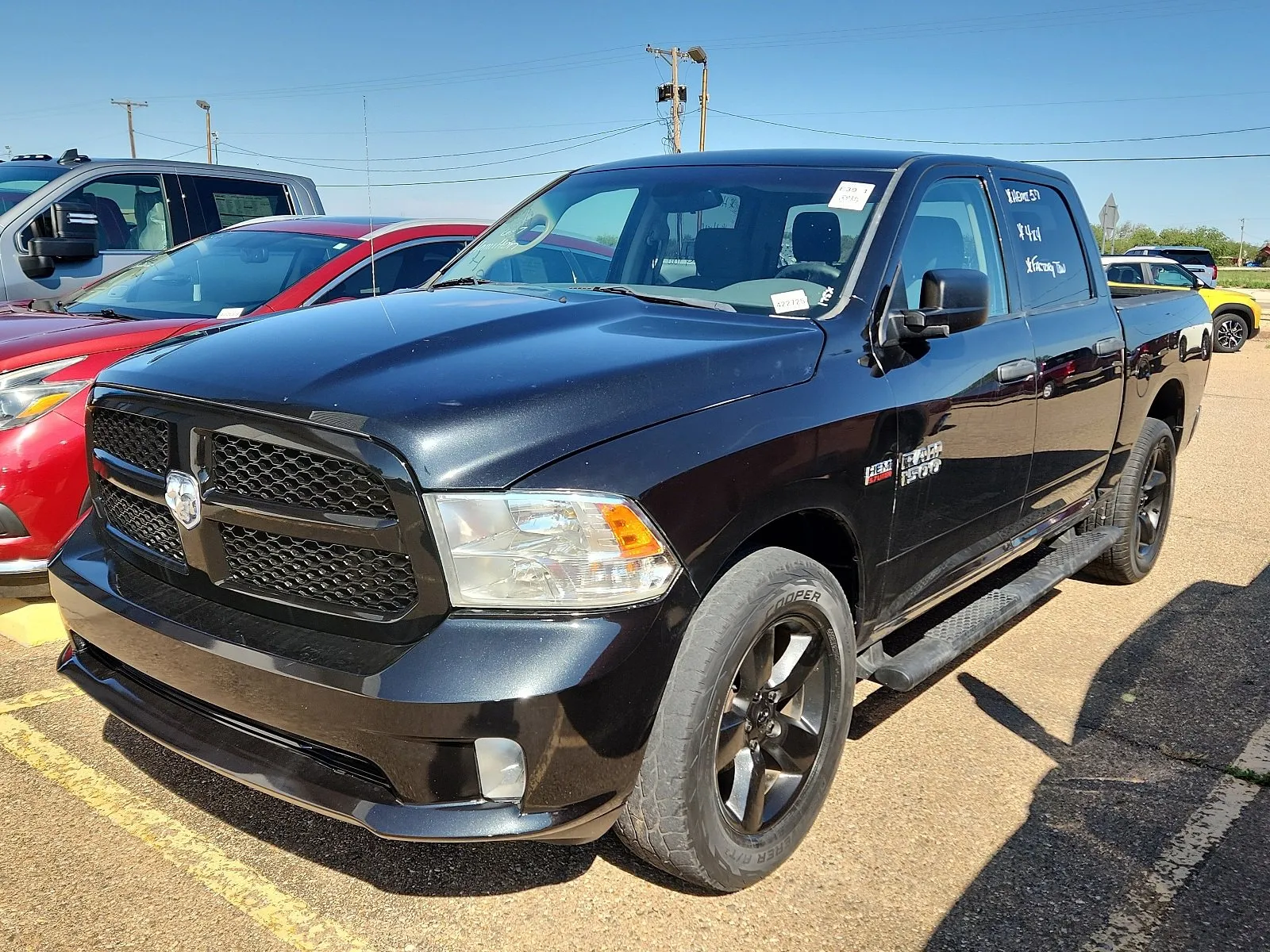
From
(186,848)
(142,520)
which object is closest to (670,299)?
(142,520)

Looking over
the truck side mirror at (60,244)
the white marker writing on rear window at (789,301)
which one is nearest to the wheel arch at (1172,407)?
the white marker writing on rear window at (789,301)

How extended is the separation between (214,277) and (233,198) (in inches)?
104

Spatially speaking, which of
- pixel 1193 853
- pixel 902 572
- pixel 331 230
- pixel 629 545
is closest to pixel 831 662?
pixel 902 572

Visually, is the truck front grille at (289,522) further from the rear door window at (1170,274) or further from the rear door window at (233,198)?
the rear door window at (1170,274)

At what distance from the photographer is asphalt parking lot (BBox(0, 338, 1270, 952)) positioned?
251 cm

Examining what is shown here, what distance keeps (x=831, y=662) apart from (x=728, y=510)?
2.30 feet

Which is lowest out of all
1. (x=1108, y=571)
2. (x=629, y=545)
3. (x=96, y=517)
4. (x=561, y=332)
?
(x=1108, y=571)

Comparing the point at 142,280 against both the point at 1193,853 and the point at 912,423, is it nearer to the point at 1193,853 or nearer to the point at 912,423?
the point at 912,423

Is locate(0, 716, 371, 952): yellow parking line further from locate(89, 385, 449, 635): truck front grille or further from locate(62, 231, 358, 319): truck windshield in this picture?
locate(62, 231, 358, 319): truck windshield

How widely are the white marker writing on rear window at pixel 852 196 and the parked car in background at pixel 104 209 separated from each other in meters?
4.78

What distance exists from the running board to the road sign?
2001 centimetres

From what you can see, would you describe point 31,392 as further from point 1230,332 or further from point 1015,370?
point 1230,332

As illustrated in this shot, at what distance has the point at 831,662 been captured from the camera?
2832 millimetres

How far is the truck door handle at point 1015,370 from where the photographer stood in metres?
3.52
